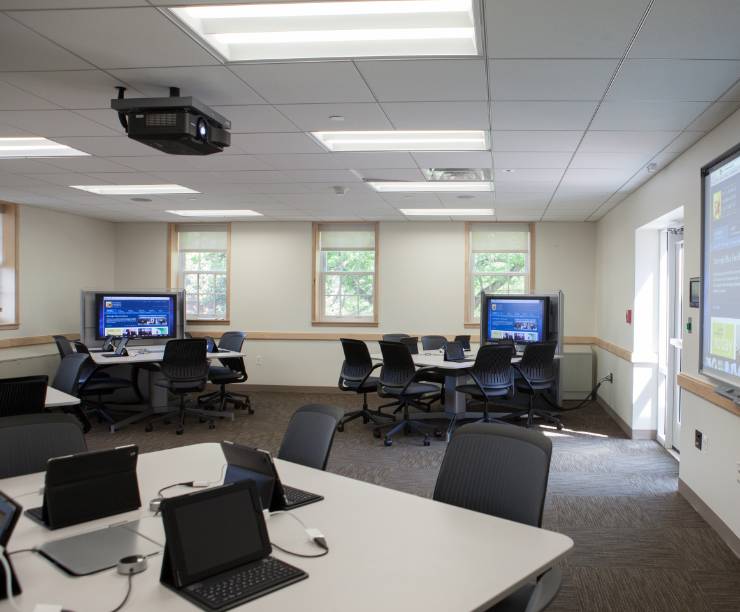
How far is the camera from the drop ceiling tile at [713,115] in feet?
11.7

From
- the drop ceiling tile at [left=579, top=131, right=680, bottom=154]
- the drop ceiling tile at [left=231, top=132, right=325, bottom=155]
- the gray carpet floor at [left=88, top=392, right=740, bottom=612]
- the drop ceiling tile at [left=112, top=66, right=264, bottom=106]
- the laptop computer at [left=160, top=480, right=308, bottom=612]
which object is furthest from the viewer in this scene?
the drop ceiling tile at [left=231, top=132, right=325, bottom=155]

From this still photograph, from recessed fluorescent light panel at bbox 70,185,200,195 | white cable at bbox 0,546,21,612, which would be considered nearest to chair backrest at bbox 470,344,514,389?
recessed fluorescent light panel at bbox 70,185,200,195

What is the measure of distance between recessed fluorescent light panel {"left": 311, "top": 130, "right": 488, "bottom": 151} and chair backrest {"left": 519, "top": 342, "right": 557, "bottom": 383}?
266cm

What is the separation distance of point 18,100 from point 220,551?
320 cm

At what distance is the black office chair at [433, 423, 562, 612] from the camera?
2.21 metres

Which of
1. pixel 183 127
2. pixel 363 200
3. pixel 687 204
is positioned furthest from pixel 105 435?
pixel 687 204

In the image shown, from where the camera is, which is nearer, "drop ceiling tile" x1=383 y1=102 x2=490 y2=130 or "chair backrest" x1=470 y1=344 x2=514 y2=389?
"drop ceiling tile" x1=383 y1=102 x2=490 y2=130

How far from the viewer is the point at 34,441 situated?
8.86ft

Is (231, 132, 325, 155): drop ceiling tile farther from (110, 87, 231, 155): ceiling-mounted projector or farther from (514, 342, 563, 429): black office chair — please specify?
(514, 342, 563, 429): black office chair

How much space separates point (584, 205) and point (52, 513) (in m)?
6.77

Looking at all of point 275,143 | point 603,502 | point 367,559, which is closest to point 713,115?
point 603,502

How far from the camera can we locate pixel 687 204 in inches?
180

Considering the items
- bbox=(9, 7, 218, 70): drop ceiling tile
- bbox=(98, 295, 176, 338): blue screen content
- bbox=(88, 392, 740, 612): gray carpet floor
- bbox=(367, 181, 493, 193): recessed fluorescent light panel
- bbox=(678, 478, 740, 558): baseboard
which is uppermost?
bbox=(367, 181, 493, 193): recessed fluorescent light panel

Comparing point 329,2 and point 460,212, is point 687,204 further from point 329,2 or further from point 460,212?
point 460,212
